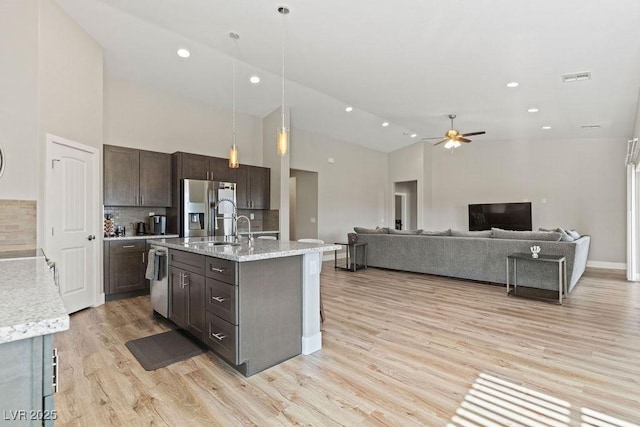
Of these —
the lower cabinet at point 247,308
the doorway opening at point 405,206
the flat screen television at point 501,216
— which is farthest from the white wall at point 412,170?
the lower cabinet at point 247,308

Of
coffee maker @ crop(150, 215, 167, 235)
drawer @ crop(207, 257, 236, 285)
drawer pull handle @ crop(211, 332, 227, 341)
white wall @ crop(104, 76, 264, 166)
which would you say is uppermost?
white wall @ crop(104, 76, 264, 166)

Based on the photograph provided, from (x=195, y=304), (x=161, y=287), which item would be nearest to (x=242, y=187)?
(x=161, y=287)

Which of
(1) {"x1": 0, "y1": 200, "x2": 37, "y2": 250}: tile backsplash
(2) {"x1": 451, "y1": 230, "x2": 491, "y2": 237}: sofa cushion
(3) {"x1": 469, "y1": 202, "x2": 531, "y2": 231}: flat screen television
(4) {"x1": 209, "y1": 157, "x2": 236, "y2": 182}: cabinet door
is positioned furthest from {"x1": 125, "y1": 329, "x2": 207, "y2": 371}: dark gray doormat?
(3) {"x1": 469, "y1": 202, "x2": 531, "y2": 231}: flat screen television

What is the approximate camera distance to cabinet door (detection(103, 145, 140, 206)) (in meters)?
4.68

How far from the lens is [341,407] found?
2.04 meters

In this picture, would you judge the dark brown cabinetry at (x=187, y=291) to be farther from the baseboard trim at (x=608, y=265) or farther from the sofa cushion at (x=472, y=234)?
the baseboard trim at (x=608, y=265)

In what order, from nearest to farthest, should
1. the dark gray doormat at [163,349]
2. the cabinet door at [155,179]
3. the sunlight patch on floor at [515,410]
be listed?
the sunlight patch on floor at [515,410] → the dark gray doormat at [163,349] → the cabinet door at [155,179]

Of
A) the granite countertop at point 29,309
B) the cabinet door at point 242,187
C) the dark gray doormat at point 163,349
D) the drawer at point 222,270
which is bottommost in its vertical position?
the dark gray doormat at point 163,349

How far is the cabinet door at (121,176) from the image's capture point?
15.4 ft

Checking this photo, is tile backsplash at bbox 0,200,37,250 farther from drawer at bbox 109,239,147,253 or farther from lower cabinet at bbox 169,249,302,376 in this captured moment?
lower cabinet at bbox 169,249,302,376

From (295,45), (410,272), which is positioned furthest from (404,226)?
(295,45)

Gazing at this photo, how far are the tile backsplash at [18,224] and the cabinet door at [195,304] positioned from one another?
189 centimetres

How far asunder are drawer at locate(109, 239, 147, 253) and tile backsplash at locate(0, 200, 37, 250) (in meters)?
1.11

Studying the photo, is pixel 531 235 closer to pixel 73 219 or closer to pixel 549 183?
pixel 549 183
